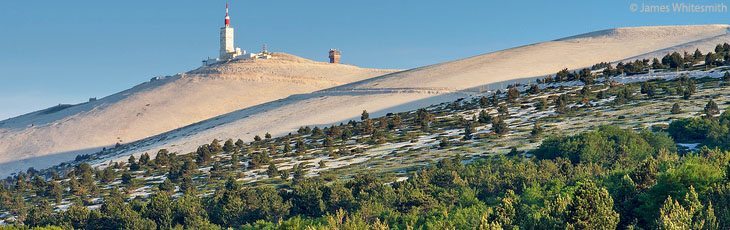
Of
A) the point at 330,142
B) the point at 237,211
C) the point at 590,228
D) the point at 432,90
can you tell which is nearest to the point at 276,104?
the point at 432,90

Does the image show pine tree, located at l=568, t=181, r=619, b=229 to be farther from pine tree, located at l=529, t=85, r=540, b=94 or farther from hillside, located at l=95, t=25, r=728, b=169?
hillside, located at l=95, t=25, r=728, b=169

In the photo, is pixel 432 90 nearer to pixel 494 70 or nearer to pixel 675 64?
pixel 494 70

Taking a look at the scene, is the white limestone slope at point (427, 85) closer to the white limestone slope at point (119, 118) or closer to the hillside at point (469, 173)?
the white limestone slope at point (119, 118)

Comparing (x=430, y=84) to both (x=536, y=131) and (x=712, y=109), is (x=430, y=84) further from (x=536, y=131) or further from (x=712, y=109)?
(x=712, y=109)

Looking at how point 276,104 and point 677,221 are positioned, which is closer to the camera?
point 677,221

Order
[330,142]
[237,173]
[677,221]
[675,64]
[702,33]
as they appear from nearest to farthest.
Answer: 1. [677,221]
2. [237,173]
3. [330,142]
4. [675,64]
5. [702,33]

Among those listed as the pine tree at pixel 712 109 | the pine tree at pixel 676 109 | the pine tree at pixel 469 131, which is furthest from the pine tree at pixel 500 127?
the pine tree at pixel 712 109
